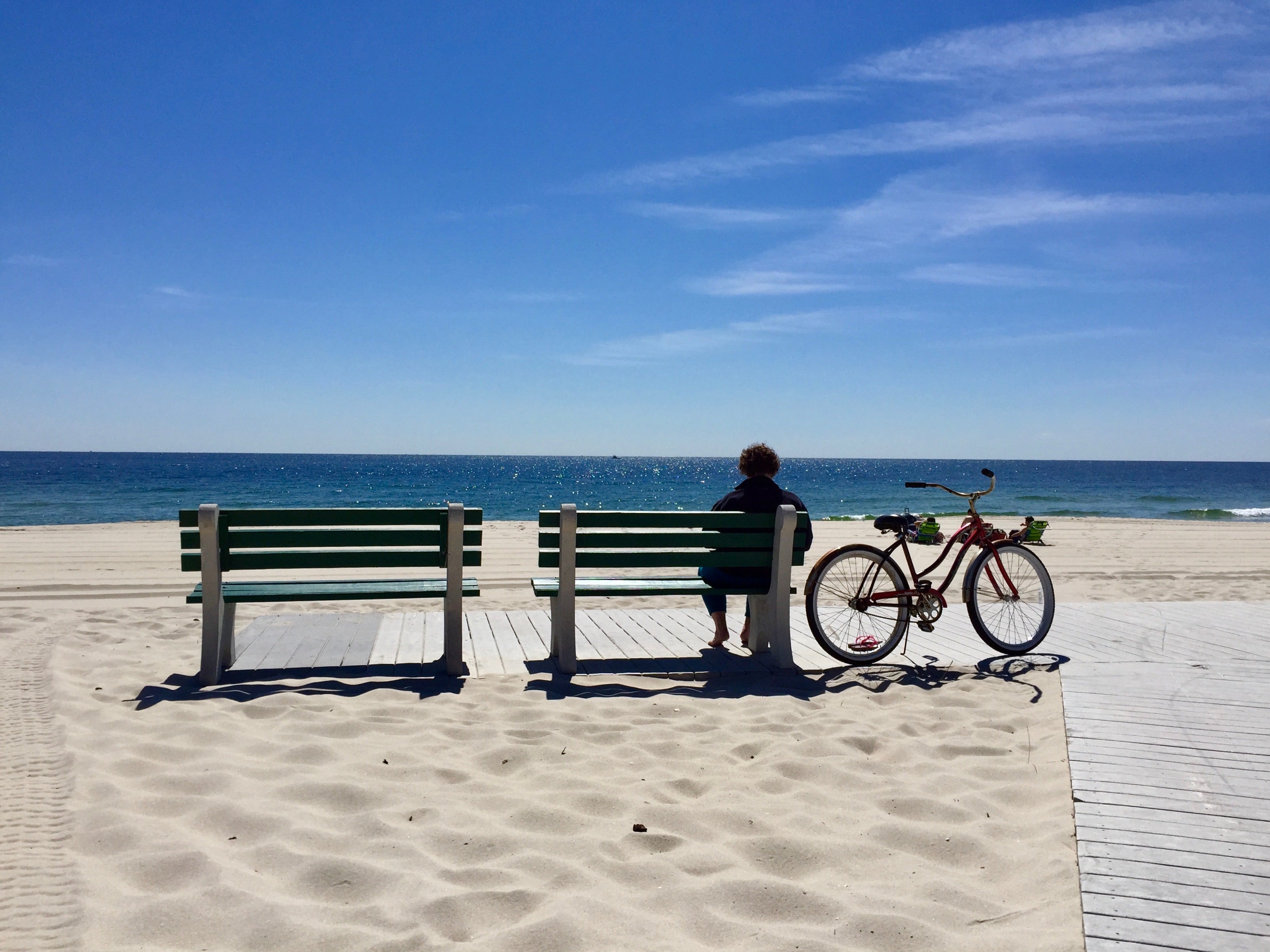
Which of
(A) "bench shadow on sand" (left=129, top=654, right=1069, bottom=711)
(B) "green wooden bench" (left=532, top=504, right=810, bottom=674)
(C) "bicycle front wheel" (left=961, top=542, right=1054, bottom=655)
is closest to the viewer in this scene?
(A) "bench shadow on sand" (left=129, top=654, right=1069, bottom=711)

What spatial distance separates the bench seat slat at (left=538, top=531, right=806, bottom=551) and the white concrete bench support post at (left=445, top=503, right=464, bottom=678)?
529 millimetres

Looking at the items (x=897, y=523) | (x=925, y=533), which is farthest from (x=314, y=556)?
(x=925, y=533)

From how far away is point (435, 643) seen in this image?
250 inches

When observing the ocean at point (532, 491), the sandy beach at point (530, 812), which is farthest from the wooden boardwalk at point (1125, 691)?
the ocean at point (532, 491)

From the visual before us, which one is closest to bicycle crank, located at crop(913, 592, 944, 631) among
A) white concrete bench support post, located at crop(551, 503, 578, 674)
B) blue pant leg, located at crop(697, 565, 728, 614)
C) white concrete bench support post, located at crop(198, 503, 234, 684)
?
blue pant leg, located at crop(697, 565, 728, 614)

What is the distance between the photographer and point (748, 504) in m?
6.13

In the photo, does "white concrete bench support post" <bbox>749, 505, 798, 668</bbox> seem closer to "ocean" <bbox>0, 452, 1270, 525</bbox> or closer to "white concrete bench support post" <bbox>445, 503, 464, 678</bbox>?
"white concrete bench support post" <bbox>445, 503, 464, 678</bbox>

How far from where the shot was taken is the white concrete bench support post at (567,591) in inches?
221

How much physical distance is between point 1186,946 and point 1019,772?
5.04 feet

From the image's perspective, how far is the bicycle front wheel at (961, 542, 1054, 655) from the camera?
6.13 meters

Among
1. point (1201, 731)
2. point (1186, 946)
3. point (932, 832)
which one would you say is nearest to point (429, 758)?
point (932, 832)

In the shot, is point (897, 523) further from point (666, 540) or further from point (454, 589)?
point (454, 589)

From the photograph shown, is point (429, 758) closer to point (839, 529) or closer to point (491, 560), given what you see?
point (491, 560)

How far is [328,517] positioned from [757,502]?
2.89m
